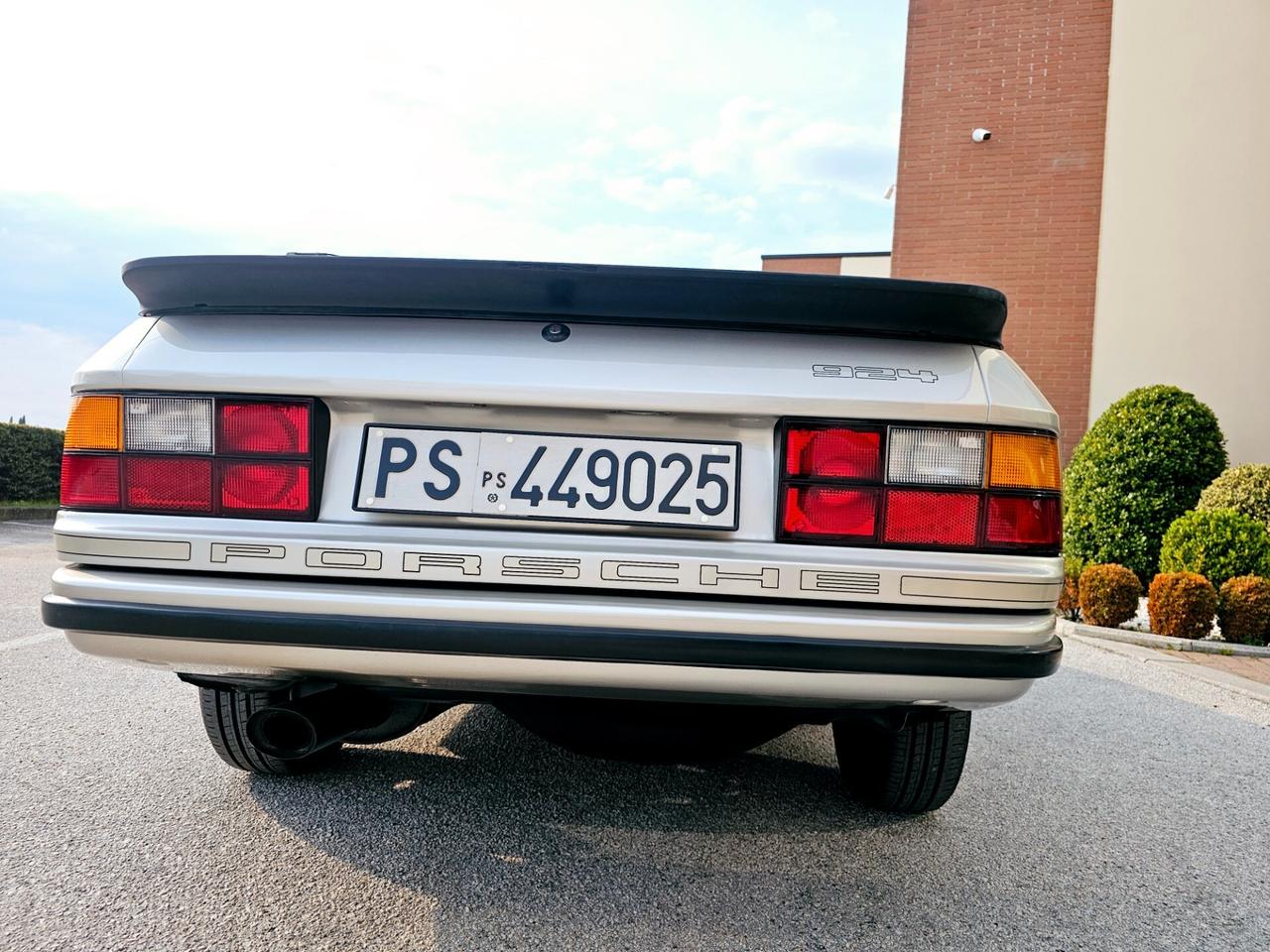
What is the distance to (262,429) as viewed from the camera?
1.70 meters

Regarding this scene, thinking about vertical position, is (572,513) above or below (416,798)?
above

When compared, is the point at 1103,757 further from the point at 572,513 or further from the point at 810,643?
the point at 572,513

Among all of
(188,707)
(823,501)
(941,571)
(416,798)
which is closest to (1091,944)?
(941,571)

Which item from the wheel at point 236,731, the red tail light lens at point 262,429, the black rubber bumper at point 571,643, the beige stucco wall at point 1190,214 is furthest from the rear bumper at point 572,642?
the beige stucco wall at point 1190,214

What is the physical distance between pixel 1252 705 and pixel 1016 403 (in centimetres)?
387

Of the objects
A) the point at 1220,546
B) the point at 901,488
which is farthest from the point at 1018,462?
the point at 1220,546

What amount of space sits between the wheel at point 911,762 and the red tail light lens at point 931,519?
698 millimetres

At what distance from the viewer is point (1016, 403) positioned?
5.68ft

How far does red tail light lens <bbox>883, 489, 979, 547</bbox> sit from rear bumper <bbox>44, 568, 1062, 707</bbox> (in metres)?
0.14

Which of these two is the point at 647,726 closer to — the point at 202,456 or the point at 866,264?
the point at 202,456

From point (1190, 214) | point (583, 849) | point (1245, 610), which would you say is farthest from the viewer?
point (1190, 214)

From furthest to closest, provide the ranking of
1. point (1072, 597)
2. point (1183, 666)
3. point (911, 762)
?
point (1072, 597) < point (1183, 666) < point (911, 762)

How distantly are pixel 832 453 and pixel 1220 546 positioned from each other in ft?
20.5

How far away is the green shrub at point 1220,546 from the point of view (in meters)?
6.48
